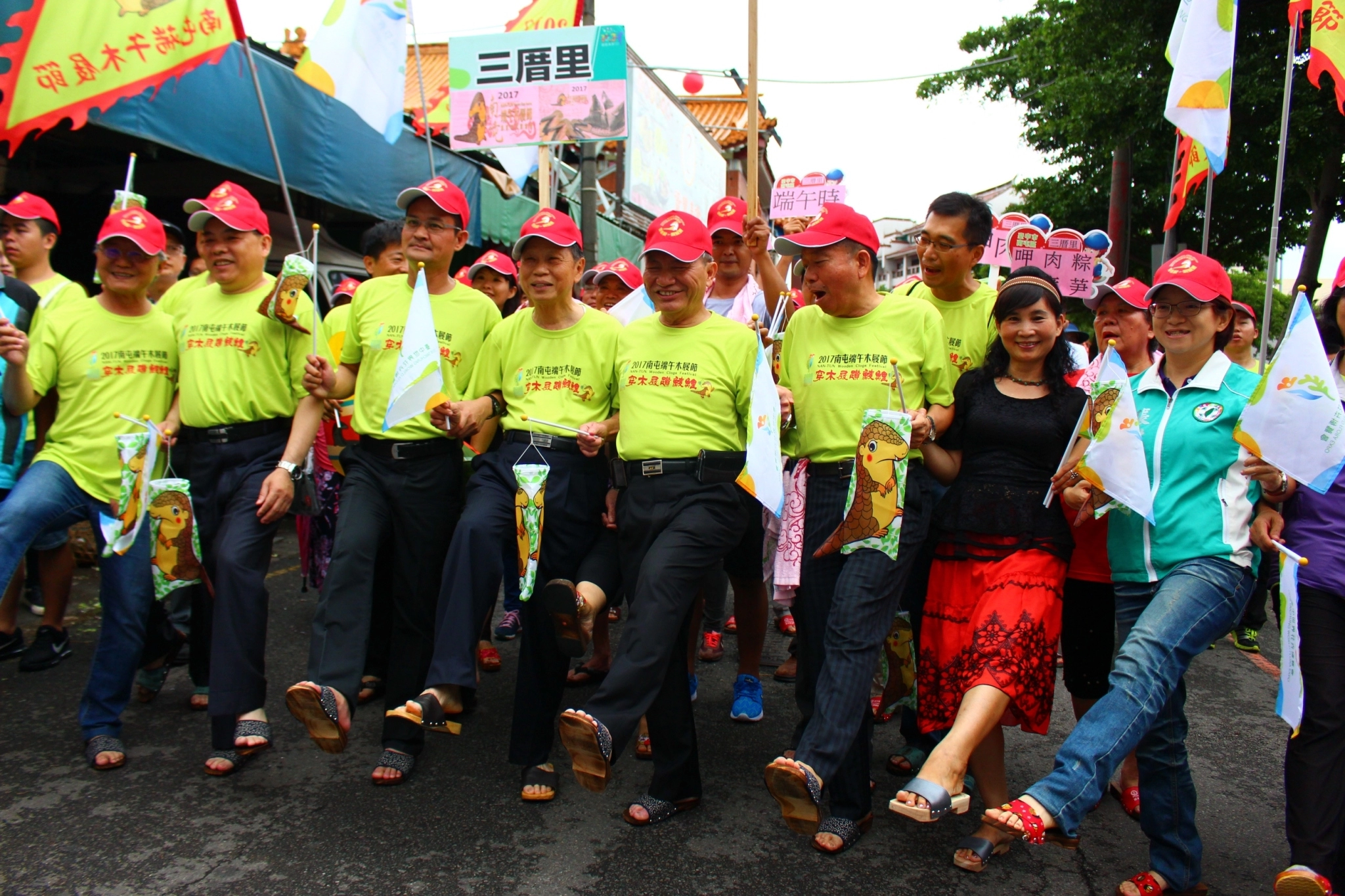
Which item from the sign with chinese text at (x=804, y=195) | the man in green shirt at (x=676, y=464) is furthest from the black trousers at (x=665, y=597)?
the sign with chinese text at (x=804, y=195)

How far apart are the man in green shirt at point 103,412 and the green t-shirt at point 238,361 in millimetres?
176

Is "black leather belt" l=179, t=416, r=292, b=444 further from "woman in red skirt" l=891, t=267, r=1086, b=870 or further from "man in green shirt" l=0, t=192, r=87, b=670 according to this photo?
"woman in red skirt" l=891, t=267, r=1086, b=870

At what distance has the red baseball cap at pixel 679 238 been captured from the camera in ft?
11.4

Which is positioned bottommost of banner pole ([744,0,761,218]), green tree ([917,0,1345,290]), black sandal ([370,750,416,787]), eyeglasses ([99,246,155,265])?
black sandal ([370,750,416,787])

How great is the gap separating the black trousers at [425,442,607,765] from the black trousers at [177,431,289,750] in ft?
2.29

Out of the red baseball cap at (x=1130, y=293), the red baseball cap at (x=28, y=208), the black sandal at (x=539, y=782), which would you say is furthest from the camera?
the red baseball cap at (x=28, y=208)

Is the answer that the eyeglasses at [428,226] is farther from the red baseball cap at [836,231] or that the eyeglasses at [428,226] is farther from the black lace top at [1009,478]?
the black lace top at [1009,478]

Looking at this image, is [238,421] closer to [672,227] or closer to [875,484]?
[672,227]

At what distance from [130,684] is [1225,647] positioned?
233 inches

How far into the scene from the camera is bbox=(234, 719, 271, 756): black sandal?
3.48m

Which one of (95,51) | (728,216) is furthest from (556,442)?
(95,51)

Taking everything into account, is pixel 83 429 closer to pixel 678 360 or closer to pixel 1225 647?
pixel 678 360

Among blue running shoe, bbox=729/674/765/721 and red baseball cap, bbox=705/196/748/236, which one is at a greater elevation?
red baseball cap, bbox=705/196/748/236

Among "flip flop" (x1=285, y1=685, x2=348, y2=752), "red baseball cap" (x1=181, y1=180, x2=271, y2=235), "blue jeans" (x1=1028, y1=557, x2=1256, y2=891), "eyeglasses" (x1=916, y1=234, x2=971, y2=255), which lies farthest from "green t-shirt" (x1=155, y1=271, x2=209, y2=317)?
"blue jeans" (x1=1028, y1=557, x2=1256, y2=891)
